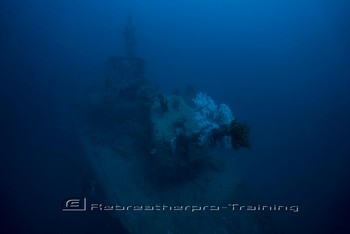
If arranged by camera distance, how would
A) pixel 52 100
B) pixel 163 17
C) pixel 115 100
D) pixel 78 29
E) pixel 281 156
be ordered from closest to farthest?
pixel 115 100 < pixel 52 100 < pixel 281 156 < pixel 78 29 < pixel 163 17

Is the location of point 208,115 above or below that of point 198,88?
below

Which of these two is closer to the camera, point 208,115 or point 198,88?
point 208,115

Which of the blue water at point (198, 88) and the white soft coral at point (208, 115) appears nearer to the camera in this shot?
the white soft coral at point (208, 115)

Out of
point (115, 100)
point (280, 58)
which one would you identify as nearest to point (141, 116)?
point (115, 100)

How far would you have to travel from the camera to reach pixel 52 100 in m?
19.7

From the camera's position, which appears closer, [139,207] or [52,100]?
[139,207]

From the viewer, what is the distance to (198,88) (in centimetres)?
2958

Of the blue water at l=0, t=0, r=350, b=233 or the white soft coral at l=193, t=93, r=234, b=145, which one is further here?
the blue water at l=0, t=0, r=350, b=233

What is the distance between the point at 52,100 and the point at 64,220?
978 centimetres

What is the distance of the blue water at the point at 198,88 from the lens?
1484 centimetres

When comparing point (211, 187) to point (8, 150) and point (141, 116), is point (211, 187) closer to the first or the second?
point (141, 116)

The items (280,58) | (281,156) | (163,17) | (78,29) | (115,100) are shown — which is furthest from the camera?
(163,17)

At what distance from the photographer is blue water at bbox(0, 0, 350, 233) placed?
14.8 metres

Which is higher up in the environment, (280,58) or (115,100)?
(280,58)
